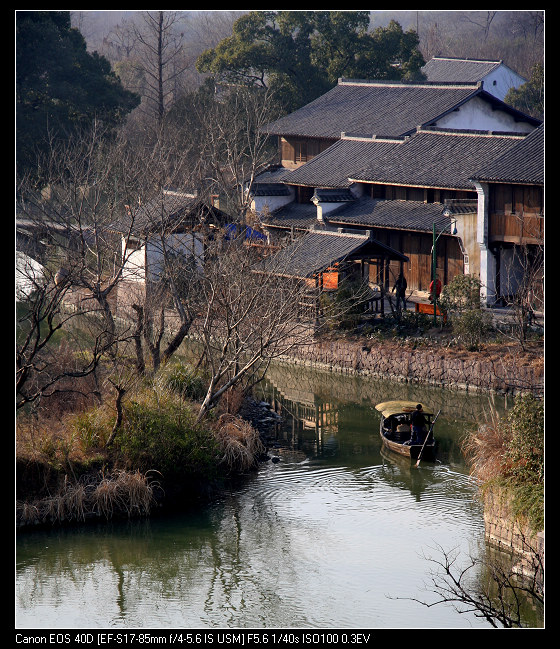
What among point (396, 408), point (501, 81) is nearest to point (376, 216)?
point (396, 408)

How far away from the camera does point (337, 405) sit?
76.6 ft

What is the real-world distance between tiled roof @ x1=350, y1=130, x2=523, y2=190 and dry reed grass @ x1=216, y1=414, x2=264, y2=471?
14.0 meters

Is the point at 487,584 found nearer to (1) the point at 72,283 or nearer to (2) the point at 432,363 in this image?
(1) the point at 72,283

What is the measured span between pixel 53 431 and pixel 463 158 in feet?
64.2

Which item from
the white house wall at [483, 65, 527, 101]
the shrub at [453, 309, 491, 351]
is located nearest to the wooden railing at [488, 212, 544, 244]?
the shrub at [453, 309, 491, 351]

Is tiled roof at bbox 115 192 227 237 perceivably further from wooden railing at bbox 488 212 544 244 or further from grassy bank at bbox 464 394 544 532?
grassy bank at bbox 464 394 544 532

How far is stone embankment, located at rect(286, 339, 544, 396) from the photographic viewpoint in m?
22.7

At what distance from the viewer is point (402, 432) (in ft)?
63.1

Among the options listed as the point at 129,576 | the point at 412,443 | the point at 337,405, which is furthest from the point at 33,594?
the point at 337,405

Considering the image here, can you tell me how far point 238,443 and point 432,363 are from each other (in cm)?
842

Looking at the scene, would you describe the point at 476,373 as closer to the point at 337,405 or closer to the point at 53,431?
the point at 337,405

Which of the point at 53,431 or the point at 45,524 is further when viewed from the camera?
the point at 53,431

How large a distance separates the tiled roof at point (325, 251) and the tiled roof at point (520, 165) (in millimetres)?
3682

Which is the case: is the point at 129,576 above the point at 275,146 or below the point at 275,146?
below
